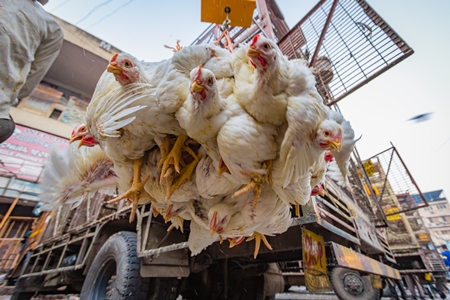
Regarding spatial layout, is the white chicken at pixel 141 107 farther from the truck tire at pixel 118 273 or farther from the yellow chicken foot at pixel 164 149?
the truck tire at pixel 118 273

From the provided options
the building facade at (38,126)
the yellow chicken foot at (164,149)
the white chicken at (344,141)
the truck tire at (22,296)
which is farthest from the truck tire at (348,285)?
the building facade at (38,126)

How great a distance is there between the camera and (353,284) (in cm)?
183

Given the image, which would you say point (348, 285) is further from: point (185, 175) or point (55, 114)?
point (55, 114)

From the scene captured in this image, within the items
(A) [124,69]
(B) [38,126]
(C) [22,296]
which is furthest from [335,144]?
(B) [38,126]

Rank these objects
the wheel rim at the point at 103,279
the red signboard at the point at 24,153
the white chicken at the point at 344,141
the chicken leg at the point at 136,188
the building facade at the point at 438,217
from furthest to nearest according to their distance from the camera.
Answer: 1. the building facade at the point at 438,217
2. the red signboard at the point at 24,153
3. the wheel rim at the point at 103,279
4. the chicken leg at the point at 136,188
5. the white chicken at the point at 344,141

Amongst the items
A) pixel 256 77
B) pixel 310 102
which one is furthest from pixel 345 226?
pixel 256 77

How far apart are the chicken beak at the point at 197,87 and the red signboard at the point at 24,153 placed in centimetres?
951

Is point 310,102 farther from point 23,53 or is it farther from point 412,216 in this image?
point 412,216

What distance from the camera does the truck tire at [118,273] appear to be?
203 centimetres

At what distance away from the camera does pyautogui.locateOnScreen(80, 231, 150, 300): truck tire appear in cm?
203

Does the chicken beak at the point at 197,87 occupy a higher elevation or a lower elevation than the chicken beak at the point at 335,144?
higher

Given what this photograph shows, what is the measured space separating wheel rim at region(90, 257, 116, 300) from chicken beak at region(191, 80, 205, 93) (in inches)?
98.2

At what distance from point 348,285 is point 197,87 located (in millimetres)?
2113

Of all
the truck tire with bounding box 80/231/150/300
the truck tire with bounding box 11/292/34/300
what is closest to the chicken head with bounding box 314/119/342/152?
the truck tire with bounding box 80/231/150/300
